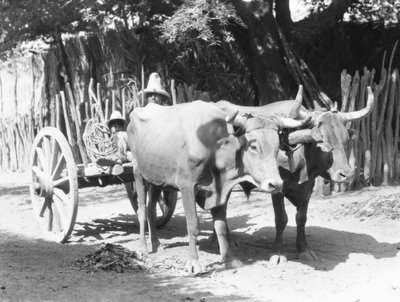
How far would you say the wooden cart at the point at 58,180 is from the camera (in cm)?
704

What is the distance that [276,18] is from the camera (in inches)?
462

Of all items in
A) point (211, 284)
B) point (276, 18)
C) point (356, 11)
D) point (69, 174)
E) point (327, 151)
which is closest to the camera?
point (211, 284)

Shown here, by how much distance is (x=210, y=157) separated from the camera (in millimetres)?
5832

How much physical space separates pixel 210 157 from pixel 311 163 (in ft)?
3.34

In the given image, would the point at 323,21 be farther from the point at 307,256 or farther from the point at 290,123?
the point at 307,256

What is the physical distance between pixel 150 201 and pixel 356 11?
7.48 meters

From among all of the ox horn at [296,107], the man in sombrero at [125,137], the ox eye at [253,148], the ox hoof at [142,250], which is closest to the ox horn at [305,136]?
the ox horn at [296,107]

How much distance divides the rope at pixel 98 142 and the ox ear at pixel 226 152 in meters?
2.08

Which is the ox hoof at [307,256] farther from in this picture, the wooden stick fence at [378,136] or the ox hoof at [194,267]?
the wooden stick fence at [378,136]

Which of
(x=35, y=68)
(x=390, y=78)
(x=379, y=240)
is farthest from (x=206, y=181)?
(x=35, y=68)

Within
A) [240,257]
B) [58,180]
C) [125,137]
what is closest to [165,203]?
[125,137]

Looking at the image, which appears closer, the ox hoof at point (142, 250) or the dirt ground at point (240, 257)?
the dirt ground at point (240, 257)

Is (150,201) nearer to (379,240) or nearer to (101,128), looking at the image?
(101,128)

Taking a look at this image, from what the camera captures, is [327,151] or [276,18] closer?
[327,151]
